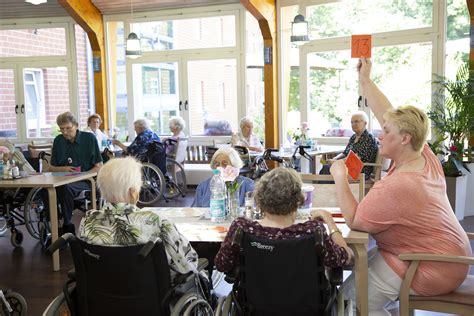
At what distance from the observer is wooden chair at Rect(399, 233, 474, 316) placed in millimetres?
2287

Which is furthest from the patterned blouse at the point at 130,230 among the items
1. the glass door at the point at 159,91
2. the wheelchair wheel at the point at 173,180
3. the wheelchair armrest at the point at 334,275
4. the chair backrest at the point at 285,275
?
the glass door at the point at 159,91

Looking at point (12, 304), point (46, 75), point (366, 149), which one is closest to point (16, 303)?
point (12, 304)

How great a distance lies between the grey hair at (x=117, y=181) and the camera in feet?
7.55

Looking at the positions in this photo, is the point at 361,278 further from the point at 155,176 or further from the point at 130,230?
the point at 155,176

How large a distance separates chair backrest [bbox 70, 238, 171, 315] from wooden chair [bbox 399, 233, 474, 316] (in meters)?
0.99

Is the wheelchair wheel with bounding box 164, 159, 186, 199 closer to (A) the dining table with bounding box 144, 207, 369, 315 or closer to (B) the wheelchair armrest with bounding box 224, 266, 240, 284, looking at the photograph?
(A) the dining table with bounding box 144, 207, 369, 315

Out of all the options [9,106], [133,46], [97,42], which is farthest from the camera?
[9,106]

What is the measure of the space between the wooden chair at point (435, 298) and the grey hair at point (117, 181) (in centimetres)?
116

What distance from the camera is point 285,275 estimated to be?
81.9 inches

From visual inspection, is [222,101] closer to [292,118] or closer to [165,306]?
[292,118]

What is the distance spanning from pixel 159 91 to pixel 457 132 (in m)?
4.89

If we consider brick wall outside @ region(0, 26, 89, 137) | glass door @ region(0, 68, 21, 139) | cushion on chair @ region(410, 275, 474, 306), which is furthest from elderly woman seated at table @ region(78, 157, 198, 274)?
glass door @ region(0, 68, 21, 139)

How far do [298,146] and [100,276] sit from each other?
4734 millimetres

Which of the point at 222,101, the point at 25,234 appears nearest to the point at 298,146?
the point at 222,101
